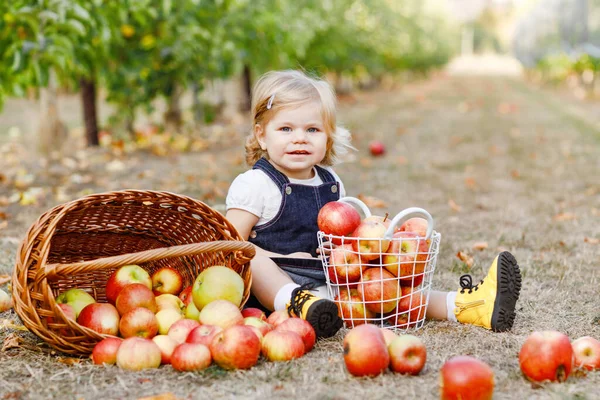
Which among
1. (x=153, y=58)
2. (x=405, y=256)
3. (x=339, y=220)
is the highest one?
(x=153, y=58)

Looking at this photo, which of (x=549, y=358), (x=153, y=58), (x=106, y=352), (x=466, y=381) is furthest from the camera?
(x=153, y=58)

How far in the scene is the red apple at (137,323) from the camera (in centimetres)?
237

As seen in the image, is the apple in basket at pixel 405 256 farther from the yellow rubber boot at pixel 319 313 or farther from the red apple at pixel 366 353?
the red apple at pixel 366 353

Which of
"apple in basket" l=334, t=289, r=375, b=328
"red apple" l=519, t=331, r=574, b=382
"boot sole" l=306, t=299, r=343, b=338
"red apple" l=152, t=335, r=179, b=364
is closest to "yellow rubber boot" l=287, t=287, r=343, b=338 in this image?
"boot sole" l=306, t=299, r=343, b=338

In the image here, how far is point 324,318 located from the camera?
8.03 ft

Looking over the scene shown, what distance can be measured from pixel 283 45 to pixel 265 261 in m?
6.90

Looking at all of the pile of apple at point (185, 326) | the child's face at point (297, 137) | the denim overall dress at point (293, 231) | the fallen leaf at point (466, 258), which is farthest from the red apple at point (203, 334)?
the fallen leaf at point (466, 258)

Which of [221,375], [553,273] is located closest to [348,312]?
[221,375]

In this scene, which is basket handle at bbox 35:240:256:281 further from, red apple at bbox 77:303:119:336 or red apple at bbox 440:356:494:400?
red apple at bbox 440:356:494:400

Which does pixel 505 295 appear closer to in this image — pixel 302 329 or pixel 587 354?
pixel 587 354

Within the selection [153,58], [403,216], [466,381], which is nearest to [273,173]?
[403,216]

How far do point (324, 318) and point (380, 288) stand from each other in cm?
26

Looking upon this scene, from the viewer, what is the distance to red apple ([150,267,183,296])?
2.79 m

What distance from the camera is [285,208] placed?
299cm
